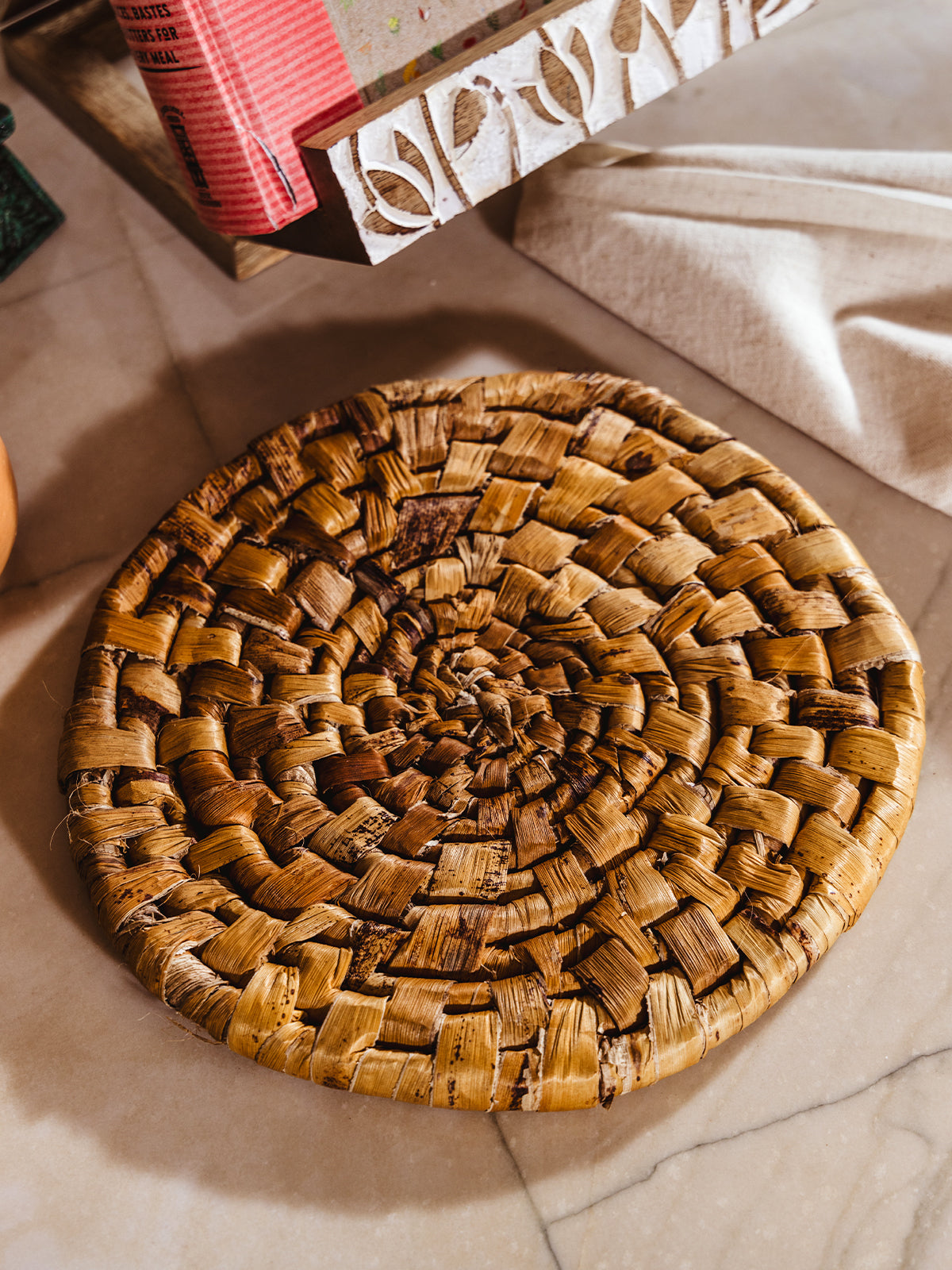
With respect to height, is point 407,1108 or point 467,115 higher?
point 467,115

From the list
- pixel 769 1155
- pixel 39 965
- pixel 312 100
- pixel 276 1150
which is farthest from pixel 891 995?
pixel 312 100

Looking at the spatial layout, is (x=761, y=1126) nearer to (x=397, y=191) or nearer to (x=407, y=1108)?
(x=407, y=1108)

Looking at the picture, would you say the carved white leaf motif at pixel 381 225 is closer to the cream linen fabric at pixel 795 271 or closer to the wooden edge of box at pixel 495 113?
the wooden edge of box at pixel 495 113

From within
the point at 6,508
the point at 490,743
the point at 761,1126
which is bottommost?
the point at 761,1126

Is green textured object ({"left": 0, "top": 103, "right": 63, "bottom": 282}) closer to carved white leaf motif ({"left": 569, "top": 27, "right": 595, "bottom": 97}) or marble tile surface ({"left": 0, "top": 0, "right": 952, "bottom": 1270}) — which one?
marble tile surface ({"left": 0, "top": 0, "right": 952, "bottom": 1270})

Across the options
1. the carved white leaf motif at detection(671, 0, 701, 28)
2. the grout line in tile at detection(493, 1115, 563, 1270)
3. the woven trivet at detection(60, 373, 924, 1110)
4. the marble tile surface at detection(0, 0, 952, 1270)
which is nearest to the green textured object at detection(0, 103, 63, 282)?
the marble tile surface at detection(0, 0, 952, 1270)

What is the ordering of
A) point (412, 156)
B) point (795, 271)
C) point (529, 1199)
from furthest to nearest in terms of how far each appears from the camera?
point (795, 271)
point (412, 156)
point (529, 1199)

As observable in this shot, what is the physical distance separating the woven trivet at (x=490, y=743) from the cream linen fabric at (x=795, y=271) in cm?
11

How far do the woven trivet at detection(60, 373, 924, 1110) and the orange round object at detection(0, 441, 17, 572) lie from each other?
0.07 m

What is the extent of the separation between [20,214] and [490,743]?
0.53 metres

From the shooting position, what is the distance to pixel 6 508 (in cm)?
51

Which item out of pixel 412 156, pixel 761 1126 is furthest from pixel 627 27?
pixel 761 1126

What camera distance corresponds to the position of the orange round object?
50 centimetres

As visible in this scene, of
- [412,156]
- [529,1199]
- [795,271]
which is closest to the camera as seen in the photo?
[529,1199]
